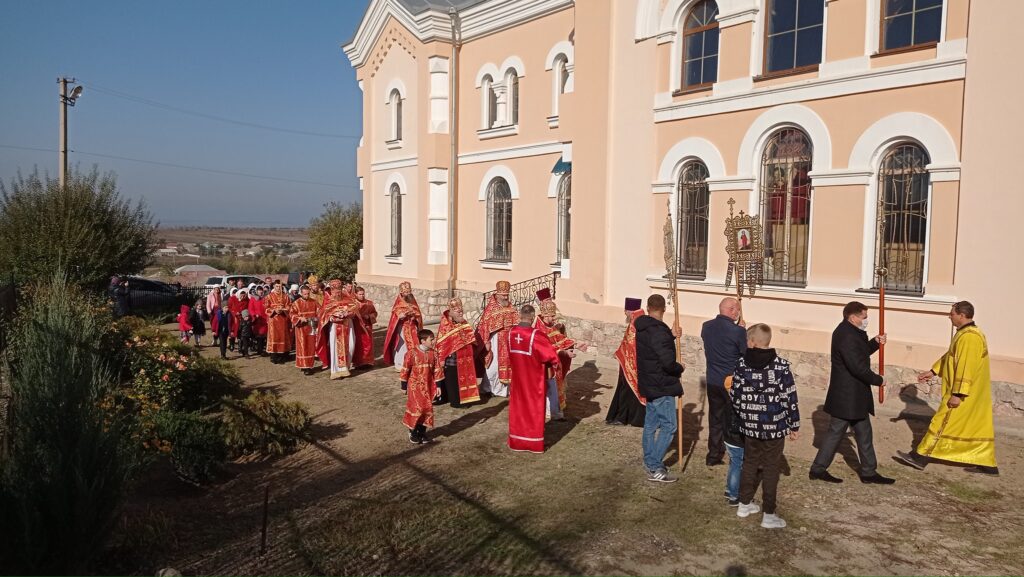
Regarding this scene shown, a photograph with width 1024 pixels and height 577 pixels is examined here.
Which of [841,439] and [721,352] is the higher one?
[721,352]

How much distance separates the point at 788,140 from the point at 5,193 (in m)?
18.7

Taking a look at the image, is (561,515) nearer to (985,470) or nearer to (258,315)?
(985,470)

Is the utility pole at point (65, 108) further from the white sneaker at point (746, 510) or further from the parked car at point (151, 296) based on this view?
the white sneaker at point (746, 510)

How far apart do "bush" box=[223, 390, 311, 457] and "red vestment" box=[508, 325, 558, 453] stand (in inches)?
111

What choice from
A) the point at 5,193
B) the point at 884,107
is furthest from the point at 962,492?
the point at 5,193

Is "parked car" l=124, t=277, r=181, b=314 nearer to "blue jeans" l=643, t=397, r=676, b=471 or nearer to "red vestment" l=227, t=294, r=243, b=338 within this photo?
"red vestment" l=227, t=294, r=243, b=338

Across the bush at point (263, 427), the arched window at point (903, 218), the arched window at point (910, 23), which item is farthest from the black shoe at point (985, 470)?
the bush at point (263, 427)

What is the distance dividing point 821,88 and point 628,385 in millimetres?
5460

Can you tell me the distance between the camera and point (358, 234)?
29.8 m

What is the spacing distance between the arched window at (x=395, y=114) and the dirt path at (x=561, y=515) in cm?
1446

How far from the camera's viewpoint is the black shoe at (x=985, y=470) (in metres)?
7.43

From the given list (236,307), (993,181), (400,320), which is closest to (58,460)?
(400,320)

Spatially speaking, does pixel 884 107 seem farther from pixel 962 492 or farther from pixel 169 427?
pixel 169 427

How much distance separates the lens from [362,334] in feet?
45.9
